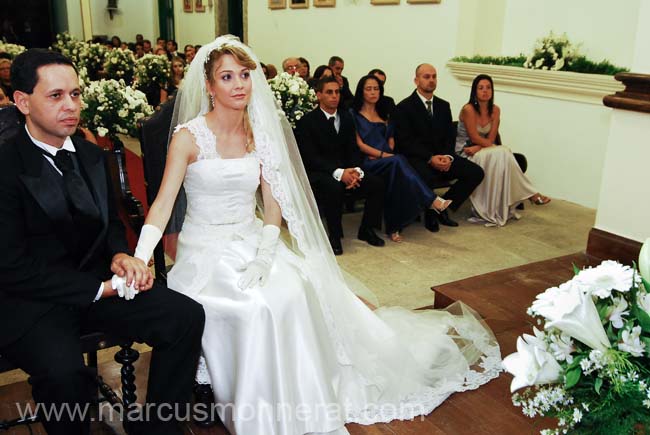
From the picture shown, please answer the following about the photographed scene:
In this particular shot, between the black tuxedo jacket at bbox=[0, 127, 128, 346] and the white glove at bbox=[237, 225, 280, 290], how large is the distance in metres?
0.54

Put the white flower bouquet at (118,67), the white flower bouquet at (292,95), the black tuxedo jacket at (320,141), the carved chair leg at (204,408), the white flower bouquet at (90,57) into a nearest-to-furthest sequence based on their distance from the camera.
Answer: the carved chair leg at (204,408)
the black tuxedo jacket at (320,141)
the white flower bouquet at (292,95)
the white flower bouquet at (118,67)
the white flower bouquet at (90,57)

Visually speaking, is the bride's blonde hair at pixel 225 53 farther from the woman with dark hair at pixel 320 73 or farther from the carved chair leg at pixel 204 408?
the woman with dark hair at pixel 320 73

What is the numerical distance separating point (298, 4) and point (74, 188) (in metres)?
9.59

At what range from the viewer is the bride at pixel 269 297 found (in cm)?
247

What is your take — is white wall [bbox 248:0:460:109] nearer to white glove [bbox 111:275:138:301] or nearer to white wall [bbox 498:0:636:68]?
white wall [bbox 498:0:636:68]

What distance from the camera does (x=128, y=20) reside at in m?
19.0

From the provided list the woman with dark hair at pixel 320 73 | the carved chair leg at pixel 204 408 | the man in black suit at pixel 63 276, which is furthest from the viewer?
the woman with dark hair at pixel 320 73

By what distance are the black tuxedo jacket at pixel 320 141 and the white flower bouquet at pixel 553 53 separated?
2.72 metres

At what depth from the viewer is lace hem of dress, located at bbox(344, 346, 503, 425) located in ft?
8.72

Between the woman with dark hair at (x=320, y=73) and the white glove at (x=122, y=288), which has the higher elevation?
the woman with dark hair at (x=320, y=73)

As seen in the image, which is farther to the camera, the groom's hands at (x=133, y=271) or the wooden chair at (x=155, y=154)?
the wooden chair at (x=155, y=154)

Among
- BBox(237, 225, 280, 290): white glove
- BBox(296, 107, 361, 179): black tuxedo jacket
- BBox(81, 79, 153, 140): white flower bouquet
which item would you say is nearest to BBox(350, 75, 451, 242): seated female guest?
BBox(296, 107, 361, 179): black tuxedo jacket

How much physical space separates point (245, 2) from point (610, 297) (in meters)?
12.6

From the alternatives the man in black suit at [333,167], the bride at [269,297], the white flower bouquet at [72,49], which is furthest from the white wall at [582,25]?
the white flower bouquet at [72,49]
